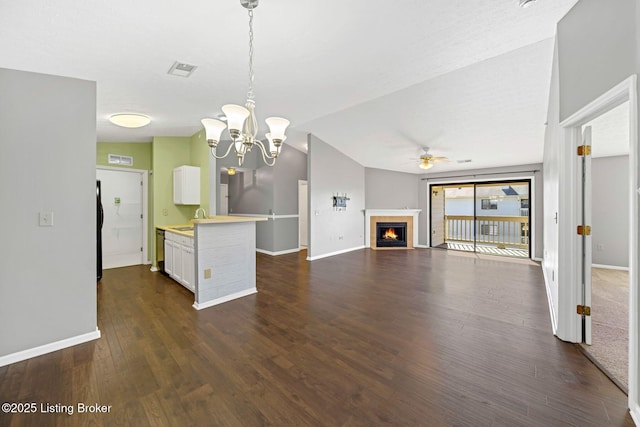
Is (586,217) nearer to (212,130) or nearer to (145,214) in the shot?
(212,130)

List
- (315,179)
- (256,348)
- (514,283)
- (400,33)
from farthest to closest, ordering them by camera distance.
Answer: (315,179) → (514,283) → (256,348) → (400,33)

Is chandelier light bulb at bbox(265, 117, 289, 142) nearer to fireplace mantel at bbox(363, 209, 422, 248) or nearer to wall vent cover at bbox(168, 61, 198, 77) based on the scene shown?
wall vent cover at bbox(168, 61, 198, 77)

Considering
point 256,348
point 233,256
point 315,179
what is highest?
point 315,179

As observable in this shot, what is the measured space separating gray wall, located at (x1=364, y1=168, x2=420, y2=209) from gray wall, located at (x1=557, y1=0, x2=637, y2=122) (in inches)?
236

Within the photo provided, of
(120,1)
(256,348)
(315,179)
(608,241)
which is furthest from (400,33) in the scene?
(608,241)

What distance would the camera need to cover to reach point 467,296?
3805 millimetres

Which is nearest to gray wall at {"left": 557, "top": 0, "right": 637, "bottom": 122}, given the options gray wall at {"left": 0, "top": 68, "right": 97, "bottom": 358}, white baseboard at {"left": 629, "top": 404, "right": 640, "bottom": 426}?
white baseboard at {"left": 629, "top": 404, "right": 640, "bottom": 426}

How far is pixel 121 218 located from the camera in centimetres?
570

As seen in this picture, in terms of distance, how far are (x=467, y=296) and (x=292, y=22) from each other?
4.02 m

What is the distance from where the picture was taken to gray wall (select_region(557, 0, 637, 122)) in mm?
1666

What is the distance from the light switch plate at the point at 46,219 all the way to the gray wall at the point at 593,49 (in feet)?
15.0

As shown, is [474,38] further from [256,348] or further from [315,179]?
[315,179]

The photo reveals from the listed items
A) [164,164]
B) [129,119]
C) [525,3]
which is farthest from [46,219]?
[525,3]

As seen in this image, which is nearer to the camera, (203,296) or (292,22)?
(292,22)
